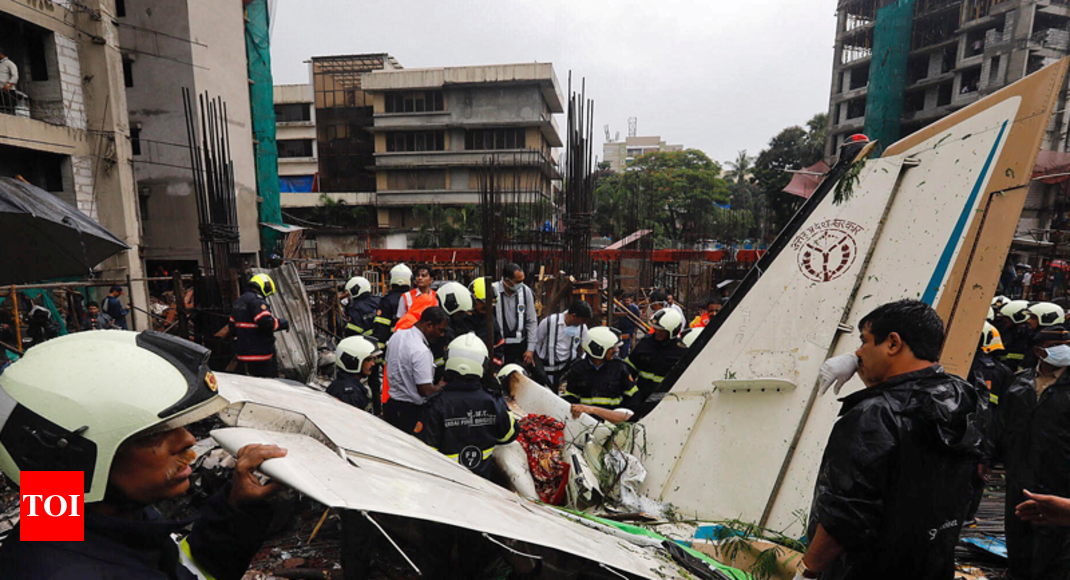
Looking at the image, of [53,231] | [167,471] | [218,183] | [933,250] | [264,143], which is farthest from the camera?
[264,143]

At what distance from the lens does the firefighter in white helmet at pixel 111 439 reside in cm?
105

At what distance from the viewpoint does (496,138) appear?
1228 inches

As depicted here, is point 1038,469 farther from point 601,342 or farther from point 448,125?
point 448,125

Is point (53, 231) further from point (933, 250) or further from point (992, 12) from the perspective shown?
point (992, 12)

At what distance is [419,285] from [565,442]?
3.58 metres

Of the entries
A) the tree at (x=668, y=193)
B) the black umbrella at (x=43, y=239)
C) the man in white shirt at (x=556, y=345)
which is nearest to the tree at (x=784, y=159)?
the tree at (x=668, y=193)

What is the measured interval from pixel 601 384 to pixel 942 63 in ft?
113

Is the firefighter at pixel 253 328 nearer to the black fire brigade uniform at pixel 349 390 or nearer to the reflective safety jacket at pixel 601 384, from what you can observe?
the black fire brigade uniform at pixel 349 390

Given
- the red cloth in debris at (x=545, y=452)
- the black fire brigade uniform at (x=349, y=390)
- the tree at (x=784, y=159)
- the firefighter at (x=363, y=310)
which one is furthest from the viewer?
the tree at (x=784, y=159)

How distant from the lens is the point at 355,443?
1666mm

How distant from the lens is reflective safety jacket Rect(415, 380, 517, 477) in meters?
3.23

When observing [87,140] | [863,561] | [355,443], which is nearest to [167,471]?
[355,443]

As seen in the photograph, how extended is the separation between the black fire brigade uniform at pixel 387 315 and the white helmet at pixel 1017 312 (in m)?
8.08

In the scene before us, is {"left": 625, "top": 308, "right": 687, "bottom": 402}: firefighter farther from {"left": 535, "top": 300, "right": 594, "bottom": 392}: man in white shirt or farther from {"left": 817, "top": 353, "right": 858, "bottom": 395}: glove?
{"left": 817, "top": 353, "right": 858, "bottom": 395}: glove
